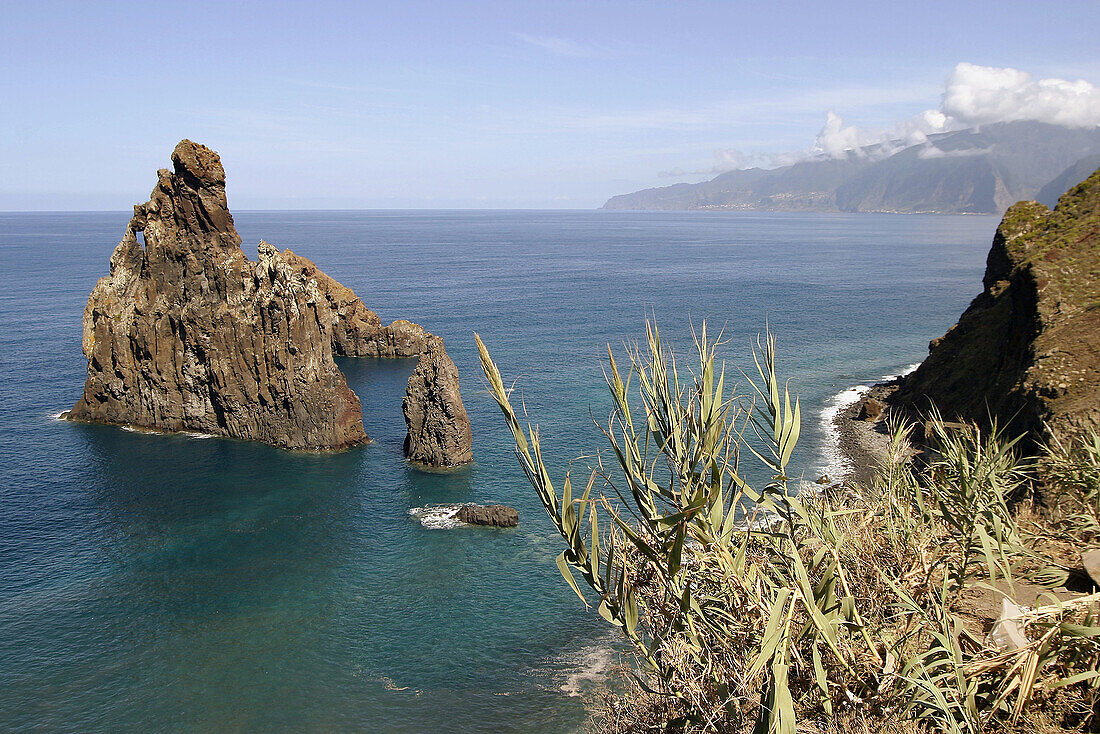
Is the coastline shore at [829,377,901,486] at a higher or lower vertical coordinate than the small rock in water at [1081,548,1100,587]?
lower

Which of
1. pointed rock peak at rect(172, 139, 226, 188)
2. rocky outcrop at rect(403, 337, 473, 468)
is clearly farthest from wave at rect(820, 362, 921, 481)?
pointed rock peak at rect(172, 139, 226, 188)

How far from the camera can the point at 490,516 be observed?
44.7 metres

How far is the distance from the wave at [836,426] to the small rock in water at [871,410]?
192 centimetres

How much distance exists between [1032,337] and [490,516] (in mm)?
34550

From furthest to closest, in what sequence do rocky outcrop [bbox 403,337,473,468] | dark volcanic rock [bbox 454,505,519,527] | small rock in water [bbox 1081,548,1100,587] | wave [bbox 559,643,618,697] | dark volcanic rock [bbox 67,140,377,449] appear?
dark volcanic rock [bbox 67,140,377,449] < rocky outcrop [bbox 403,337,473,468] < dark volcanic rock [bbox 454,505,519,527] < wave [bbox 559,643,618,697] < small rock in water [bbox 1081,548,1100,587]

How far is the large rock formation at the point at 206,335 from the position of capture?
2301 inches

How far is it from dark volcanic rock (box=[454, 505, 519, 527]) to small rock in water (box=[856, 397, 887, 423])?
33151 millimetres

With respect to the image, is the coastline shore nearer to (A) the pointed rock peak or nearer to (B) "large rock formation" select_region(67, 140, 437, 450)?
(B) "large rock formation" select_region(67, 140, 437, 450)

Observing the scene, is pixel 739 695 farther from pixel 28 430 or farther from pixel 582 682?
pixel 28 430

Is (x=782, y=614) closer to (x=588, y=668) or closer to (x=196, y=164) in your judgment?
Result: (x=588, y=668)

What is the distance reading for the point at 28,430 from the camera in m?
59.3

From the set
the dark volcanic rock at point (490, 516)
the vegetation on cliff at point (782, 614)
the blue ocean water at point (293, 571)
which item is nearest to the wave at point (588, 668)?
the blue ocean water at point (293, 571)

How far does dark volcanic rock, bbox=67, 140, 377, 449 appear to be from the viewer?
58.4 meters

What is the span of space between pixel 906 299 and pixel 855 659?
411 ft
